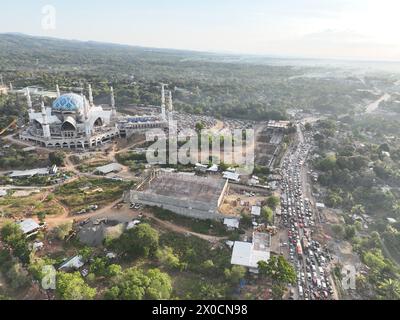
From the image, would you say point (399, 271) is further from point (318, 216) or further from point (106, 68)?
point (106, 68)

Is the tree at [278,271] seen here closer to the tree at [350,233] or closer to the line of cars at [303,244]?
the line of cars at [303,244]

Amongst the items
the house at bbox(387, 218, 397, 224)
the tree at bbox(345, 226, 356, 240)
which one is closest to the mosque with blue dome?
the tree at bbox(345, 226, 356, 240)

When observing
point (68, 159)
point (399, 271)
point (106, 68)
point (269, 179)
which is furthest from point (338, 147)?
point (106, 68)

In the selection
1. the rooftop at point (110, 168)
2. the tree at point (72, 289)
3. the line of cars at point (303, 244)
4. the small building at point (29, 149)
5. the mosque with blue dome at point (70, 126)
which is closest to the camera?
the tree at point (72, 289)

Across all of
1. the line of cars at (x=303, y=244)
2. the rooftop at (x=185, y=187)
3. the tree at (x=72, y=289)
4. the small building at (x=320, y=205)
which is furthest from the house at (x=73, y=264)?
the small building at (x=320, y=205)

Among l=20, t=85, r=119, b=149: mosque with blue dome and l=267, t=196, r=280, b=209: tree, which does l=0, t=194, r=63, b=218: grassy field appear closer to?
l=20, t=85, r=119, b=149: mosque with blue dome
